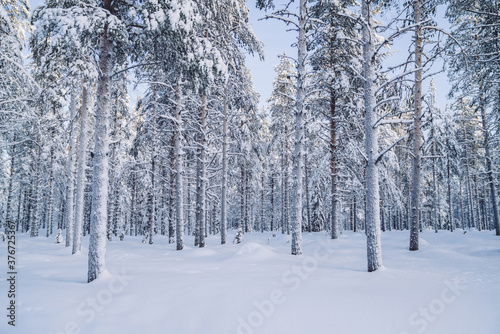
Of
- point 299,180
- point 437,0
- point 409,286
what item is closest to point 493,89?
point 437,0

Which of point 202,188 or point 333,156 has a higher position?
point 333,156

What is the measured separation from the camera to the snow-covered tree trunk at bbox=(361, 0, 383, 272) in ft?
21.9

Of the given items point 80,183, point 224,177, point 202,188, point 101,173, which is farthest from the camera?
point 224,177

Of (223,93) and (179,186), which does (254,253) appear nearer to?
(179,186)

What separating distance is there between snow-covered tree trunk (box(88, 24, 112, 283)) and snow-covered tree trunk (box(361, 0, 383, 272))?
633cm

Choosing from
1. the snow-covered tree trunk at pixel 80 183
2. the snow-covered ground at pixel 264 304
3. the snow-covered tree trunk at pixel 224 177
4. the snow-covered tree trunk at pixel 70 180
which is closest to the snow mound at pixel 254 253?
the snow-covered ground at pixel 264 304

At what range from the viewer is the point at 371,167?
22.8 feet

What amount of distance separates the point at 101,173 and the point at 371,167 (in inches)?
262

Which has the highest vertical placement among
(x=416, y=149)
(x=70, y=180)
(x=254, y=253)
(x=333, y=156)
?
(x=333, y=156)

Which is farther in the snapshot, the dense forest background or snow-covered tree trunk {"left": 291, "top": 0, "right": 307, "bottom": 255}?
snow-covered tree trunk {"left": 291, "top": 0, "right": 307, "bottom": 255}

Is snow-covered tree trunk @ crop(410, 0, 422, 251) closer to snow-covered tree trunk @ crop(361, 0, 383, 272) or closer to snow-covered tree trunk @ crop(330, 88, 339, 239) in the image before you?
snow-covered tree trunk @ crop(330, 88, 339, 239)

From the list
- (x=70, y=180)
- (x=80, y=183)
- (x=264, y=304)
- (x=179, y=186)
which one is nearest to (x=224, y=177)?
(x=179, y=186)

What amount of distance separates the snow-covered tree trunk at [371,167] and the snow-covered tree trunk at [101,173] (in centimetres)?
633

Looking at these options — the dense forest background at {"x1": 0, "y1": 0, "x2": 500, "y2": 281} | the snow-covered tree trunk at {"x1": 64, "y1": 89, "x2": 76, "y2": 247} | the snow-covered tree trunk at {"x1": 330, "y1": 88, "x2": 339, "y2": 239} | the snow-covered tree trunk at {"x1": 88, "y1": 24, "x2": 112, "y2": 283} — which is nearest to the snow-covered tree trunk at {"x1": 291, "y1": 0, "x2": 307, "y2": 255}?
the dense forest background at {"x1": 0, "y1": 0, "x2": 500, "y2": 281}
